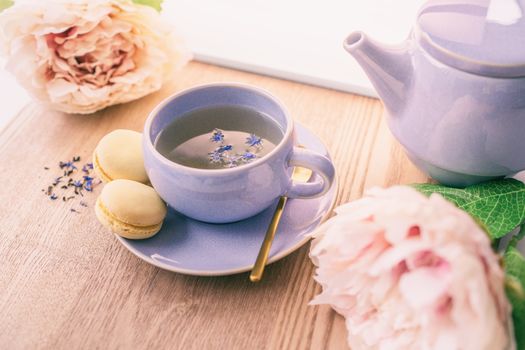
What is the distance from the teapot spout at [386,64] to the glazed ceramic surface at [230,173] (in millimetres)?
100

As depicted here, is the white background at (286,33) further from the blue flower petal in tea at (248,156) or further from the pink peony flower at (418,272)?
the pink peony flower at (418,272)

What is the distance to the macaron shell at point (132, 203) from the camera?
53cm

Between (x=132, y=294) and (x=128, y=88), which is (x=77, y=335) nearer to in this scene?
(x=132, y=294)

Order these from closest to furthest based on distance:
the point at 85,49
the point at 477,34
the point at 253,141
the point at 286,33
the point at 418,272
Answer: the point at 418,272 < the point at 477,34 < the point at 253,141 < the point at 85,49 < the point at 286,33

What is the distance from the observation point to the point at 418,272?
35 cm

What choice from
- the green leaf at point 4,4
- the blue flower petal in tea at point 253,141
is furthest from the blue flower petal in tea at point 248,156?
the green leaf at point 4,4

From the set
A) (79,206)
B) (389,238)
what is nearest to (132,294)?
(79,206)

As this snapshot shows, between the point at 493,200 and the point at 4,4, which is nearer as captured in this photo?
the point at 493,200

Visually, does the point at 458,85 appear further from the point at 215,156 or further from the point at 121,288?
the point at 121,288

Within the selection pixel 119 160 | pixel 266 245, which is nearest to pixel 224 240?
pixel 266 245

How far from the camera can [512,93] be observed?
1.59ft

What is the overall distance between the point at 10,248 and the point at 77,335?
15 centimetres

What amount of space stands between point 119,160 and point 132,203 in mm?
72

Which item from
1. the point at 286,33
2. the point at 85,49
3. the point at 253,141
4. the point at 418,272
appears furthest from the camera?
the point at 286,33
